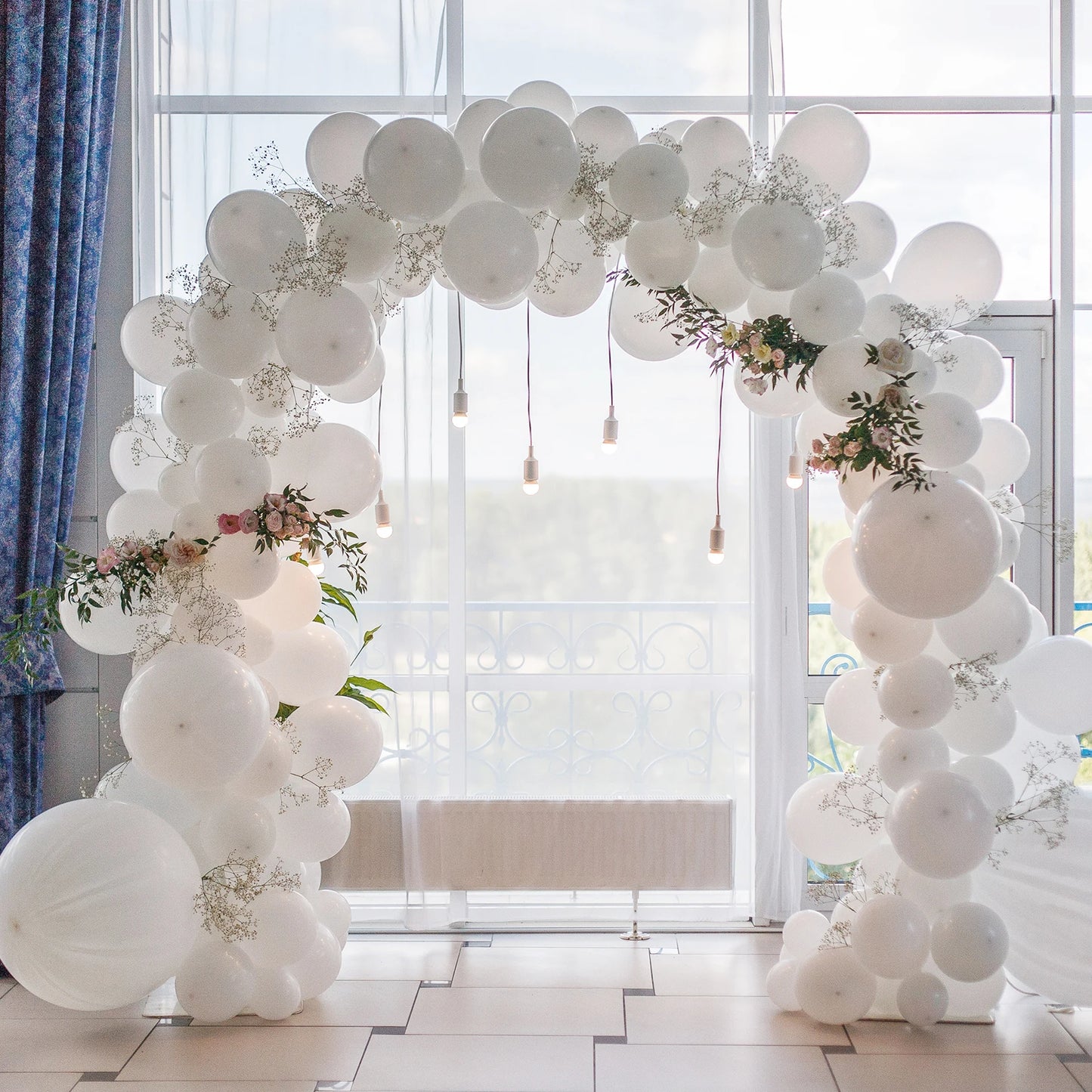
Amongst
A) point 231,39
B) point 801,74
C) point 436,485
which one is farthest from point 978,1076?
point 231,39

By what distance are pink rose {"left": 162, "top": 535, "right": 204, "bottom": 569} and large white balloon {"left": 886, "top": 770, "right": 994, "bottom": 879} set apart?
189cm

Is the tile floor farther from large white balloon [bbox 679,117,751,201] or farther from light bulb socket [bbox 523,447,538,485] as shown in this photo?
large white balloon [bbox 679,117,751,201]

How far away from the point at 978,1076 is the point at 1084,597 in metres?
2.02

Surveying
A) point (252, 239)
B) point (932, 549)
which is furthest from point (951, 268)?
point (252, 239)

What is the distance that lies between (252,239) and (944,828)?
222cm

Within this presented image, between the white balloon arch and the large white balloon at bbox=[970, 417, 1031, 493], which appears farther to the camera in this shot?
the large white balloon at bbox=[970, 417, 1031, 493]

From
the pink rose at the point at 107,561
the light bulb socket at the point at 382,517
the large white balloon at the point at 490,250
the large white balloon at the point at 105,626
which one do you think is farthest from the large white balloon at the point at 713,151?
the large white balloon at the point at 105,626

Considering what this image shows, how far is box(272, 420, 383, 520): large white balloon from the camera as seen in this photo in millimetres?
2818

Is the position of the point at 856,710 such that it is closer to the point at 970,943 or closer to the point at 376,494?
the point at 970,943

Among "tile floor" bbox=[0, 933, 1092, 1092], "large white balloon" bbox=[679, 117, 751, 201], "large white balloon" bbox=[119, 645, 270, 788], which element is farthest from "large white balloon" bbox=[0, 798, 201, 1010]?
"large white balloon" bbox=[679, 117, 751, 201]

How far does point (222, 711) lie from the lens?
2.48 metres

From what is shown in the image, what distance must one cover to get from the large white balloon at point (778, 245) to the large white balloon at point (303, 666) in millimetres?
1508

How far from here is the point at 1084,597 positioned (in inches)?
159

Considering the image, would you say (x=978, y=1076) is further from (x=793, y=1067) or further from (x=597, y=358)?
Answer: (x=597, y=358)
